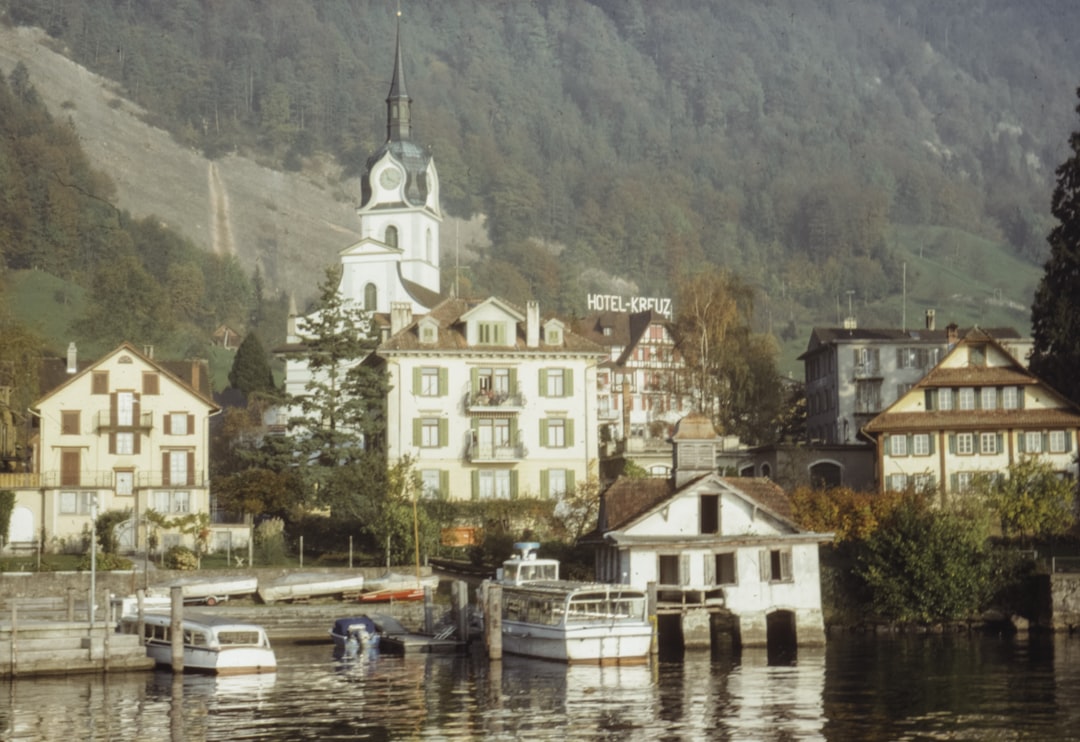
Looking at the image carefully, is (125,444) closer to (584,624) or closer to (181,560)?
(181,560)

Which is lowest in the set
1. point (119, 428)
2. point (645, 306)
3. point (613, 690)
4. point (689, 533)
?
point (613, 690)

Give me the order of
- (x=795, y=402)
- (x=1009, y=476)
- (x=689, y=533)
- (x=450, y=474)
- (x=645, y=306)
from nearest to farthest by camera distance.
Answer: (x=689, y=533)
(x=1009, y=476)
(x=450, y=474)
(x=795, y=402)
(x=645, y=306)

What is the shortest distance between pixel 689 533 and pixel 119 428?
1545 inches

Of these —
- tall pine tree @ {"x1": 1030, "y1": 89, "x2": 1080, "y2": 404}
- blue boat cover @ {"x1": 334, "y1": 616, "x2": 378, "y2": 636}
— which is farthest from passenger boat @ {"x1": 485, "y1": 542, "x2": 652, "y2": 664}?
tall pine tree @ {"x1": 1030, "y1": 89, "x2": 1080, "y2": 404}

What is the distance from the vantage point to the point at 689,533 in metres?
72.4

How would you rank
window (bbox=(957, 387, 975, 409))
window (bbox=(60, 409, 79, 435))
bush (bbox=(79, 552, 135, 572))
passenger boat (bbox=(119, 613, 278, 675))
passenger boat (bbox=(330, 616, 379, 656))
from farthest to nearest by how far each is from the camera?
window (bbox=(957, 387, 975, 409)) → window (bbox=(60, 409, 79, 435)) → bush (bbox=(79, 552, 135, 572)) → passenger boat (bbox=(330, 616, 379, 656)) → passenger boat (bbox=(119, 613, 278, 675))

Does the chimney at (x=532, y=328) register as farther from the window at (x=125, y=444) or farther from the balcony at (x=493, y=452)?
the window at (x=125, y=444)

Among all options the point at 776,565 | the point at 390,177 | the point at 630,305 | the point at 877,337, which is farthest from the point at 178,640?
the point at 390,177

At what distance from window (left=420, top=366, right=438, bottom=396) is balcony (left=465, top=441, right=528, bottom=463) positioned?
3673 mm

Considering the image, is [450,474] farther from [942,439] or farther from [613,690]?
[613,690]

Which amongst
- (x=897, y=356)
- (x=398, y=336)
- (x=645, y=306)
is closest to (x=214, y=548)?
(x=398, y=336)

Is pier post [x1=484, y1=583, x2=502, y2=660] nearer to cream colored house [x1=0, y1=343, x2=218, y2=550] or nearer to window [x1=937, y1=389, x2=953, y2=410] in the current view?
cream colored house [x1=0, y1=343, x2=218, y2=550]

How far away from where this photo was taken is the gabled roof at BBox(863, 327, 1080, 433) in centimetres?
9675

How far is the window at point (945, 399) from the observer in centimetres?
9856
